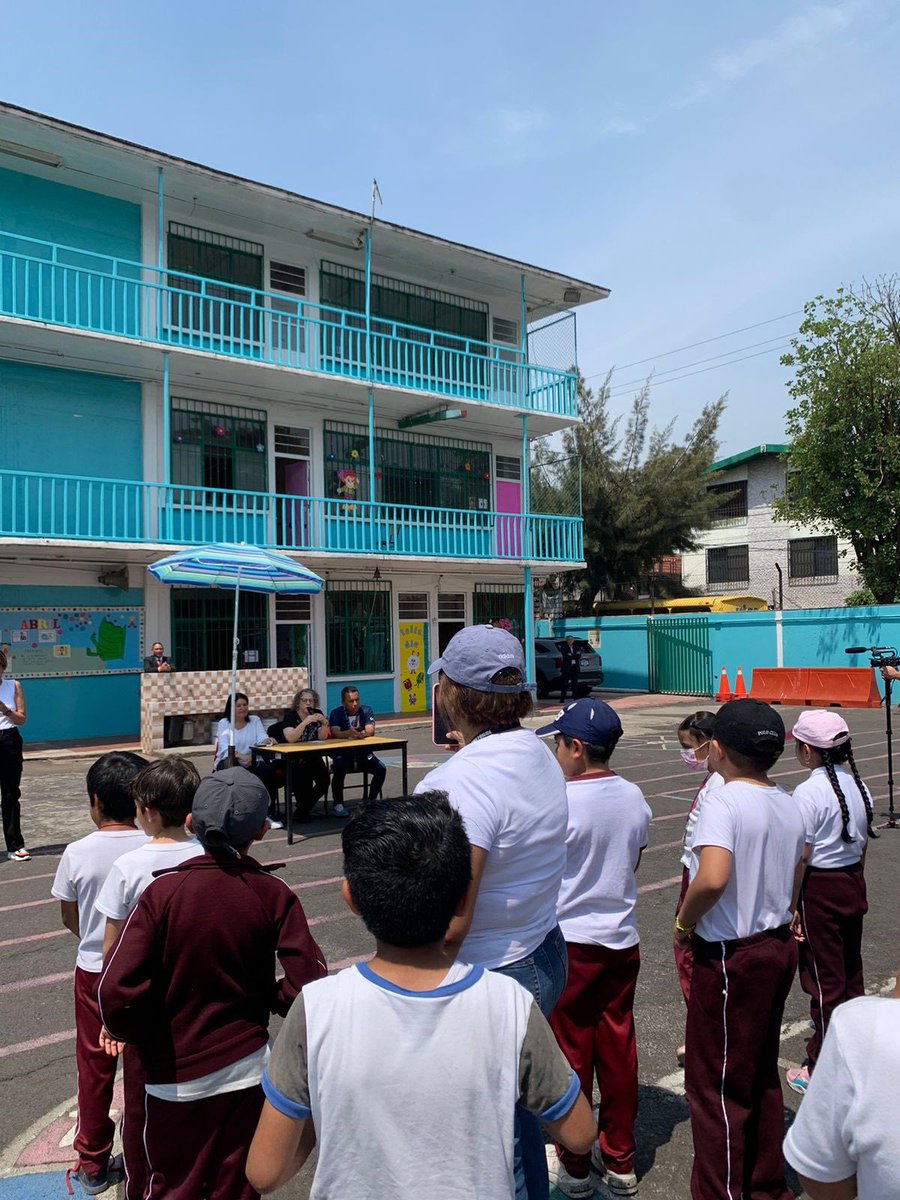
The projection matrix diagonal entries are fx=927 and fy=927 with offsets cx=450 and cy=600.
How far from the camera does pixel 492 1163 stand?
5.30 ft

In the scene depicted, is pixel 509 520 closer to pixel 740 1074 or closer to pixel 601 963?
pixel 601 963

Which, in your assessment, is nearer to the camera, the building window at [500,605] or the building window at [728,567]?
the building window at [500,605]

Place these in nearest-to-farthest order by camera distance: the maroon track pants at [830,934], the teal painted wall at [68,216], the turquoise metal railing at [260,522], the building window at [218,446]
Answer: the maroon track pants at [830,934] < the turquoise metal railing at [260,522] < the teal painted wall at [68,216] < the building window at [218,446]

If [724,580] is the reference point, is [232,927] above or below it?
below

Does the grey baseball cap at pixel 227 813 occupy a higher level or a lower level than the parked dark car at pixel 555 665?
higher

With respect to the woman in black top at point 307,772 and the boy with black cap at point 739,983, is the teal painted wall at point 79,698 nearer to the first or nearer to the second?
the woman in black top at point 307,772

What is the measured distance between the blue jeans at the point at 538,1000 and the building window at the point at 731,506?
34444mm

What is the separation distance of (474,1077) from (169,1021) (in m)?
1.11

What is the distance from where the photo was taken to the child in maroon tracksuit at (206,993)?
2.32 m

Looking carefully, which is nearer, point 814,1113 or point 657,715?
point 814,1113

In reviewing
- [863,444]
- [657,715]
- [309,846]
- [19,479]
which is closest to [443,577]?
[657,715]

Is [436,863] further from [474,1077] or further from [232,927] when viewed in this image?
[232,927]

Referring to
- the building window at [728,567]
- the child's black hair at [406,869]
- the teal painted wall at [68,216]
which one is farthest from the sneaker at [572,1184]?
the building window at [728,567]

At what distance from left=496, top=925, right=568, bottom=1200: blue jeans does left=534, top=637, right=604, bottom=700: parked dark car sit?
2076 centimetres
